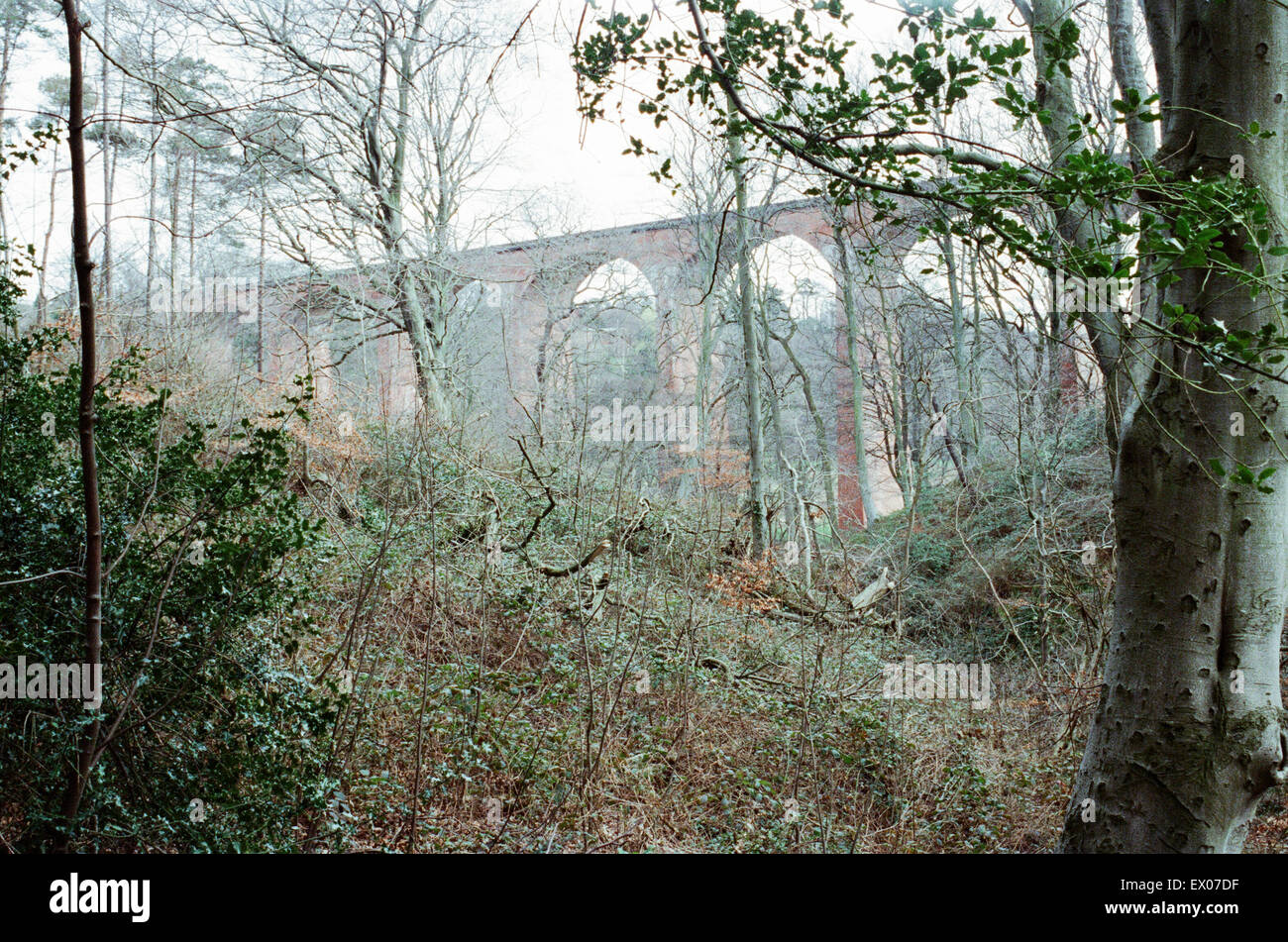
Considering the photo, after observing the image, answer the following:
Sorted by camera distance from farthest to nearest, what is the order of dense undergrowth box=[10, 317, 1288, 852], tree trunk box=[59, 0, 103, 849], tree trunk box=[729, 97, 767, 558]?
1. tree trunk box=[729, 97, 767, 558]
2. dense undergrowth box=[10, 317, 1288, 852]
3. tree trunk box=[59, 0, 103, 849]

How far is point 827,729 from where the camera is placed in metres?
5.25

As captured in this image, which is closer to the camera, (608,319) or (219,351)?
(219,351)

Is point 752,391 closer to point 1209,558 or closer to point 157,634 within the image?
point 1209,558

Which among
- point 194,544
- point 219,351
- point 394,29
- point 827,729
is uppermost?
point 394,29

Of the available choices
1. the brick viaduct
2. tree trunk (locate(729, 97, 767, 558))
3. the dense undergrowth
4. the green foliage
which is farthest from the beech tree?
the brick viaduct

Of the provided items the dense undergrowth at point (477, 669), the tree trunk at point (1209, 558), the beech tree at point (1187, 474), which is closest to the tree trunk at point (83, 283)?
the dense undergrowth at point (477, 669)

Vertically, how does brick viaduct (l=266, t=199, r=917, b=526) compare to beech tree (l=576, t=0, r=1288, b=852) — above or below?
above

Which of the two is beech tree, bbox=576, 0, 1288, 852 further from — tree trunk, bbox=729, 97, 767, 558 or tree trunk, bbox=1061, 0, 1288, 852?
tree trunk, bbox=729, 97, 767, 558

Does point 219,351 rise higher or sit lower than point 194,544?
higher

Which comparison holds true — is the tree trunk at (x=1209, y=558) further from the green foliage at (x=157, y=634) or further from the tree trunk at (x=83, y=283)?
the tree trunk at (x=83, y=283)

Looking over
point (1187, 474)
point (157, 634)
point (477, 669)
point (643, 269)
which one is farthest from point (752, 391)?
point (157, 634)
